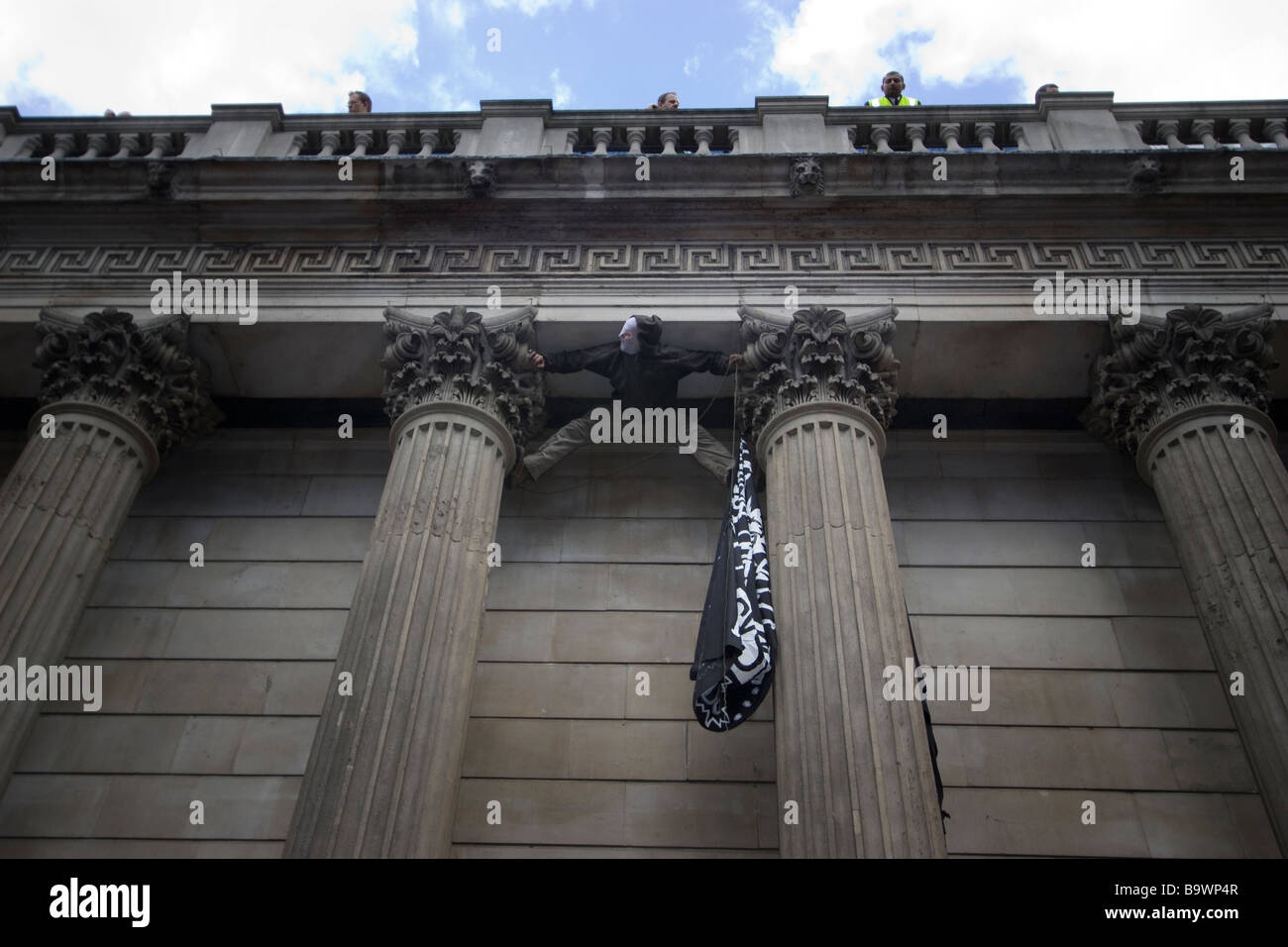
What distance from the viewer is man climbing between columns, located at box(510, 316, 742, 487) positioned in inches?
477

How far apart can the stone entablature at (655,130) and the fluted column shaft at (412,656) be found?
5111 mm

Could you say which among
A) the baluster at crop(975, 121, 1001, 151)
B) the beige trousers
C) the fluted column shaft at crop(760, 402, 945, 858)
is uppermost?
the baluster at crop(975, 121, 1001, 151)

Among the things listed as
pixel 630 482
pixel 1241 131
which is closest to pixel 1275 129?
pixel 1241 131

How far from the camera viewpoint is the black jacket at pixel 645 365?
12.2 meters

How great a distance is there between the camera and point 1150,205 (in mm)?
13266

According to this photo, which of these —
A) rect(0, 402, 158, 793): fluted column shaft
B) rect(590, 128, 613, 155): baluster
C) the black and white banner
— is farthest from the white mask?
rect(0, 402, 158, 793): fluted column shaft

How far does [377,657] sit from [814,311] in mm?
6125

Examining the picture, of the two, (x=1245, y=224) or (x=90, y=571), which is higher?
(x=1245, y=224)

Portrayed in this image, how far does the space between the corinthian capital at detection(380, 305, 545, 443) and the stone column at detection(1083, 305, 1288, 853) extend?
661 cm

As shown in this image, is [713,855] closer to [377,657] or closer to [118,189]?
[377,657]

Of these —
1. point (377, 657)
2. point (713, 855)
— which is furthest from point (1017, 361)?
point (377, 657)

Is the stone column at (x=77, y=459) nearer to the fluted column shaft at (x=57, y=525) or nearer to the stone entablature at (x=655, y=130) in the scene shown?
the fluted column shaft at (x=57, y=525)

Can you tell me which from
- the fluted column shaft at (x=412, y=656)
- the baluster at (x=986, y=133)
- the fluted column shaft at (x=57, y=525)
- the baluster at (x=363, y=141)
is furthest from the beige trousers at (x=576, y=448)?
the baluster at (x=986, y=133)

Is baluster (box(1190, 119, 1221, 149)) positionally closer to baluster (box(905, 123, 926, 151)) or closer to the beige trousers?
baluster (box(905, 123, 926, 151))
